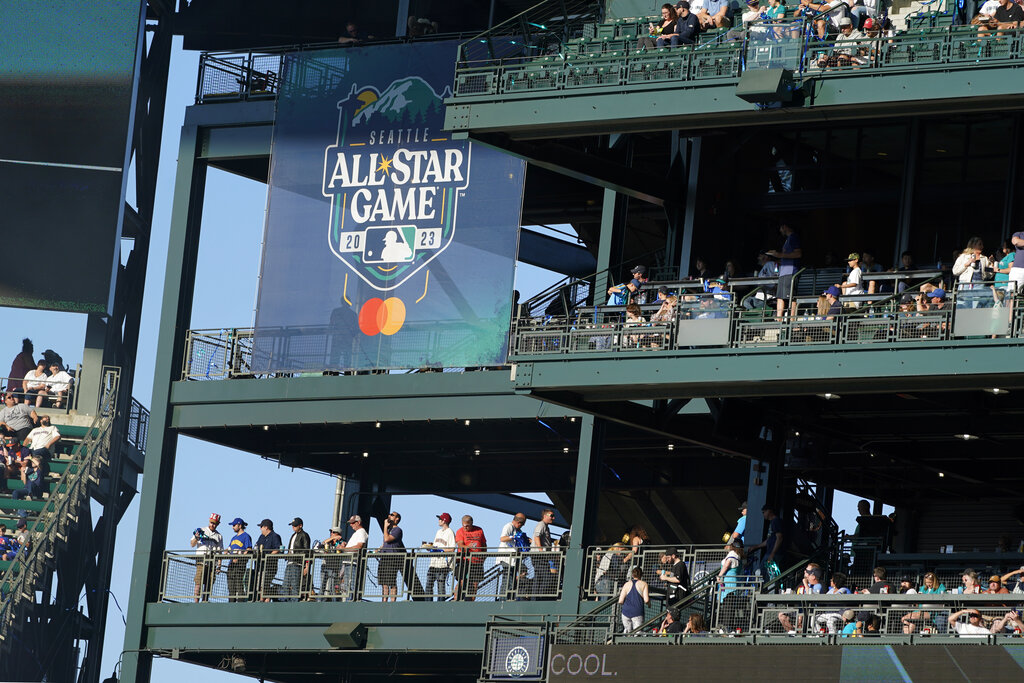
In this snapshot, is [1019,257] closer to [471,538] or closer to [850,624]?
[850,624]

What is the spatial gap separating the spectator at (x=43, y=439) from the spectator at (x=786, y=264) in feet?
57.7

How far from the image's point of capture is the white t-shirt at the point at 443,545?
34.7m

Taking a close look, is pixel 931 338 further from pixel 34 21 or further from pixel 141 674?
pixel 34 21

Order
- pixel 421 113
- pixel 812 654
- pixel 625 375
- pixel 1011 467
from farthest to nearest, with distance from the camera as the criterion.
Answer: pixel 421 113 → pixel 1011 467 → pixel 625 375 → pixel 812 654

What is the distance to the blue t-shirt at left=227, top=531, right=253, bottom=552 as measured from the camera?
36719 millimetres

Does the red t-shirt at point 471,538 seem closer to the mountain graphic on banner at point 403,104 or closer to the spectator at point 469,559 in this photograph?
the spectator at point 469,559

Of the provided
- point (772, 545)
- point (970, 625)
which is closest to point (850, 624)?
point (970, 625)

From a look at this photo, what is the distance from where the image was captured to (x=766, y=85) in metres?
29.6

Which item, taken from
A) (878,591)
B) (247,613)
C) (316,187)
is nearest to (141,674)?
(247,613)

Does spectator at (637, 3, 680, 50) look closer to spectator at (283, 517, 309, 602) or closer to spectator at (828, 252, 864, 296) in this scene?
spectator at (828, 252, 864, 296)

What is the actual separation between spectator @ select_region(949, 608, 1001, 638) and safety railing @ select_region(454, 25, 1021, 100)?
6905mm

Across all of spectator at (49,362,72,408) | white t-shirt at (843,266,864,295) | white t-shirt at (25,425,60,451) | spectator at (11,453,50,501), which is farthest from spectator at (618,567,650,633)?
spectator at (49,362,72,408)

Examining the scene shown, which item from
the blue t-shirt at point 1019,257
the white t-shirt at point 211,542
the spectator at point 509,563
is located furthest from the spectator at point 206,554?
the blue t-shirt at point 1019,257

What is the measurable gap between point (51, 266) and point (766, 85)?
71.3ft
